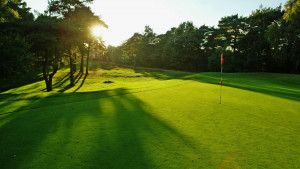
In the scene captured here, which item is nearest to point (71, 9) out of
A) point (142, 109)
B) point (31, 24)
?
point (31, 24)

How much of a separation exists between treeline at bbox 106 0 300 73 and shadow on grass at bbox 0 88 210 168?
38602 mm

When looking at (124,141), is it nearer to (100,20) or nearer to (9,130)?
(9,130)

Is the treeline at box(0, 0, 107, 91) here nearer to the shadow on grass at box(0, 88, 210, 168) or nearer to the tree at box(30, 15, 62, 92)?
the tree at box(30, 15, 62, 92)

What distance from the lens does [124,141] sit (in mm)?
3734

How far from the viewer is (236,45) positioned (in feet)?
160

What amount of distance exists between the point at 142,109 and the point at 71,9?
29309mm

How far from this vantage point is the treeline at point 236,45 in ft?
111

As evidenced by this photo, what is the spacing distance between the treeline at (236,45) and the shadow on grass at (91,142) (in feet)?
127

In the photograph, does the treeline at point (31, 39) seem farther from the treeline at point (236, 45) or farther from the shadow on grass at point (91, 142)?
the treeline at point (236, 45)

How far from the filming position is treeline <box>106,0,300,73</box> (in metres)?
34.0

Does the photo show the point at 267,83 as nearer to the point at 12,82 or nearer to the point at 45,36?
the point at 45,36

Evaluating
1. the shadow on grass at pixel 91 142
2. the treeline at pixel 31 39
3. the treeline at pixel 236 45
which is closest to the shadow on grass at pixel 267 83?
the shadow on grass at pixel 91 142

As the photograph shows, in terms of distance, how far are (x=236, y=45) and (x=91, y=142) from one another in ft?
178

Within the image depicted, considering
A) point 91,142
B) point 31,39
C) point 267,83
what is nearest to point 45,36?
point 31,39
